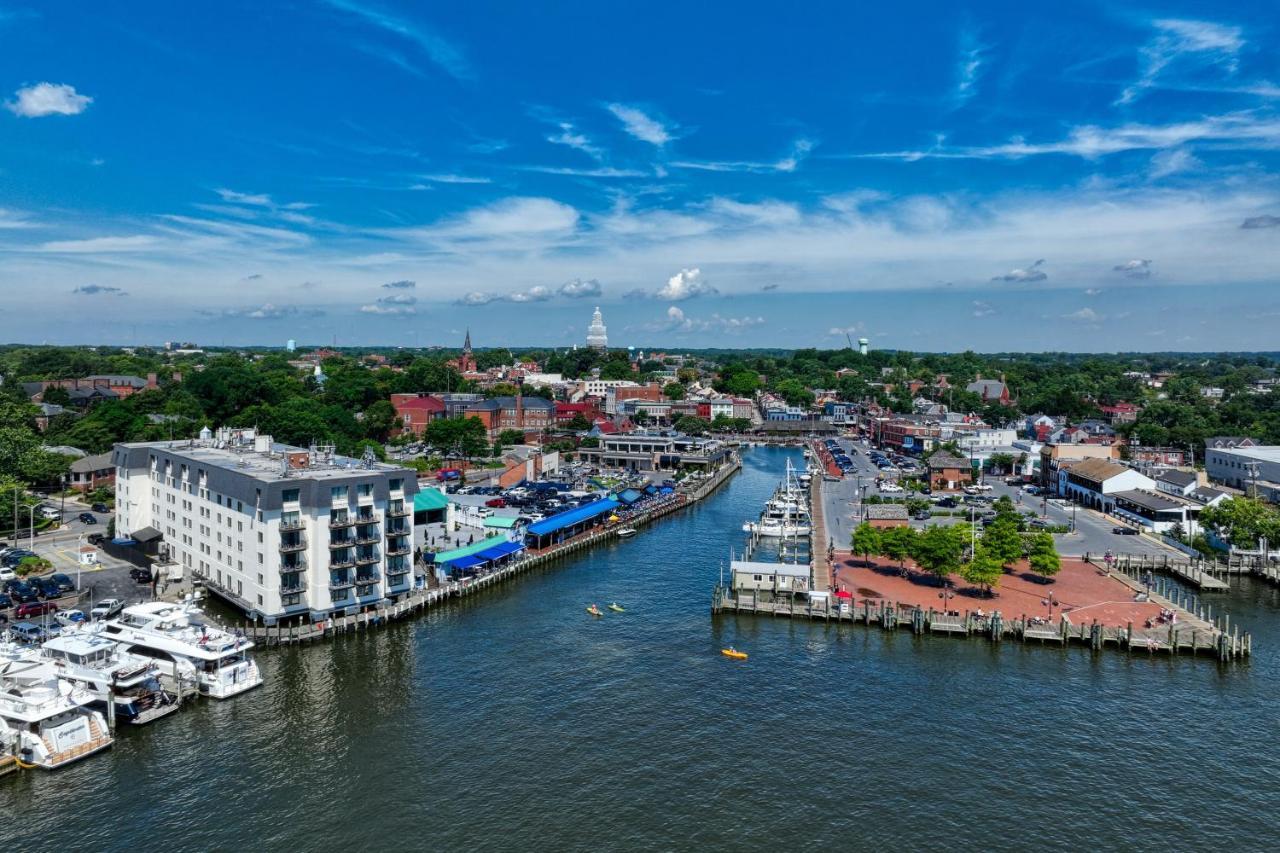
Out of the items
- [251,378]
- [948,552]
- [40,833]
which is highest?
[251,378]

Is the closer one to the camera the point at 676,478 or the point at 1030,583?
the point at 1030,583

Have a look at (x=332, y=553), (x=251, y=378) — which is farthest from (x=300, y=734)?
(x=251, y=378)

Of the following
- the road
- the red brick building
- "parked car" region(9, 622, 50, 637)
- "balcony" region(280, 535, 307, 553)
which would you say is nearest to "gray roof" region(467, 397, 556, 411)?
the red brick building

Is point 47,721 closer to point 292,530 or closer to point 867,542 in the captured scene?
point 292,530

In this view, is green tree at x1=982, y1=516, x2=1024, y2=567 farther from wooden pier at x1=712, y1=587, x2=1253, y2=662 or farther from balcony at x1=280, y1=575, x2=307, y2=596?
balcony at x1=280, y1=575, x2=307, y2=596

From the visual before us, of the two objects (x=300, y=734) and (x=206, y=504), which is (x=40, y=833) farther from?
(x=206, y=504)

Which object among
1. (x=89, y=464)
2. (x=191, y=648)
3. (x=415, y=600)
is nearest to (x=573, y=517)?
(x=415, y=600)

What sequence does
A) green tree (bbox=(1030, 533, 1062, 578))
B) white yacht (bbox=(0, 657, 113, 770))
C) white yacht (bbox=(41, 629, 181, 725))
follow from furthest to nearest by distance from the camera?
green tree (bbox=(1030, 533, 1062, 578)), white yacht (bbox=(41, 629, 181, 725)), white yacht (bbox=(0, 657, 113, 770))
